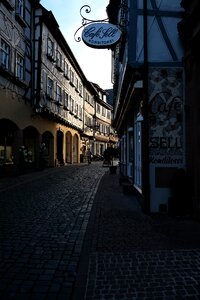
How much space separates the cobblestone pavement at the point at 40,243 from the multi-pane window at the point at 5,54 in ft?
25.4

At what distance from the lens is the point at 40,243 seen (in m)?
5.64

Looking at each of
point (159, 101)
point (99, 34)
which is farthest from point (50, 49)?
point (159, 101)

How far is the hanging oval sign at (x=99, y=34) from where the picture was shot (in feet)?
30.1

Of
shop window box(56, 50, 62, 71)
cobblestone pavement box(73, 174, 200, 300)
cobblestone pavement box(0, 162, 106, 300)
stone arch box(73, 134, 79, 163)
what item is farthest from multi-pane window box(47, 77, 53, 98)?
cobblestone pavement box(73, 174, 200, 300)

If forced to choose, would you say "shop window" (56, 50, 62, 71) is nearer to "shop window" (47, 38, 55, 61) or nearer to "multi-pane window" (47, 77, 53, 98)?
"shop window" (47, 38, 55, 61)

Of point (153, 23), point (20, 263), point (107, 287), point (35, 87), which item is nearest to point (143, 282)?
point (107, 287)

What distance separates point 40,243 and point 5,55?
1266 cm

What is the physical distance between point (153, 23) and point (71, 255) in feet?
20.0

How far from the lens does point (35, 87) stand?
20.5 m

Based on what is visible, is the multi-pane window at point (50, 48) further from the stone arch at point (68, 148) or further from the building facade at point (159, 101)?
the building facade at point (159, 101)

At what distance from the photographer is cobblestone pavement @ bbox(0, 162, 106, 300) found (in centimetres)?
389

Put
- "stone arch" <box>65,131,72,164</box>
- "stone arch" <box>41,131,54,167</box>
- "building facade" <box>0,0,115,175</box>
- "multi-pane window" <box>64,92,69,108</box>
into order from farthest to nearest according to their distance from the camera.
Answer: "stone arch" <box>65,131,72,164</box>
"multi-pane window" <box>64,92,69,108</box>
"stone arch" <box>41,131,54,167</box>
"building facade" <box>0,0,115,175</box>

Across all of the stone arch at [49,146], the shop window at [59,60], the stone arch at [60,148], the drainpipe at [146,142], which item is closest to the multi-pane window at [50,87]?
the shop window at [59,60]

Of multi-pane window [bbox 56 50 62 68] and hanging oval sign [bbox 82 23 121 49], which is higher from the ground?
multi-pane window [bbox 56 50 62 68]
